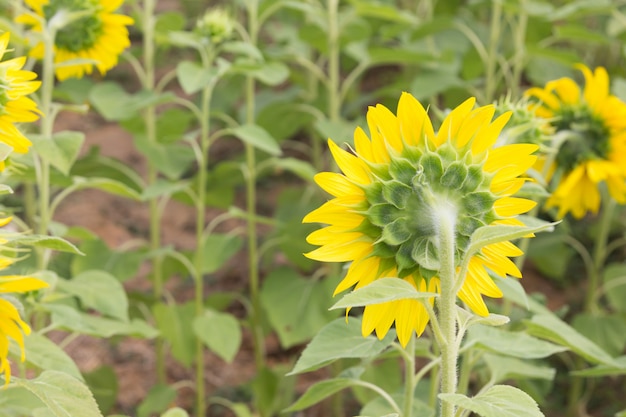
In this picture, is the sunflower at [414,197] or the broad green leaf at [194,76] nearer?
the sunflower at [414,197]

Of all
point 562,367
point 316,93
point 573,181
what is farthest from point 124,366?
point 573,181

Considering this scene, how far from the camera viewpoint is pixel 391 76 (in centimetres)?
298

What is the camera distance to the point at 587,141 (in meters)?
1.38

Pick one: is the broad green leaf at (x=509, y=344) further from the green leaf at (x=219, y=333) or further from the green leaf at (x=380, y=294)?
the green leaf at (x=219, y=333)

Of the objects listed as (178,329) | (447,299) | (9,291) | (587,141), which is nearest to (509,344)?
(447,299)

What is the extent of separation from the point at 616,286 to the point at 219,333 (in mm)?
851

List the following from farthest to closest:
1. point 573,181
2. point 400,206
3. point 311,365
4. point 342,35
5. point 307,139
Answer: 1. point 307,139
2. point 342,35
3. point 573,181
4. point 311,365
5. point 400,206

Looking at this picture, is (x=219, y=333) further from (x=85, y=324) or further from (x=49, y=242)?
(x=49, y=242)

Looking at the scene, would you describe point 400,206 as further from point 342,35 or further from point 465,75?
point 465,75

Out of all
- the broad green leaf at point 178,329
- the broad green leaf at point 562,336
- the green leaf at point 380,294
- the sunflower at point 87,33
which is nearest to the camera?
the green leaf at point 380,294

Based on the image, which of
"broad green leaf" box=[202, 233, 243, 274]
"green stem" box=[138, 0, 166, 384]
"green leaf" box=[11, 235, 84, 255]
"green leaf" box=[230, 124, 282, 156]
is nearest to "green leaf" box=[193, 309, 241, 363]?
"broad green leaf" box=[202, 233, 243, 274]

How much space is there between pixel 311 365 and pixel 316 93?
1.43 meters

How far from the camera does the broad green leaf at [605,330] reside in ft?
5.48

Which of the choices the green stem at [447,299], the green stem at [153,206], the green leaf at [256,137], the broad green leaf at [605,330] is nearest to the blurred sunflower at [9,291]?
the green stem at [447,299]
